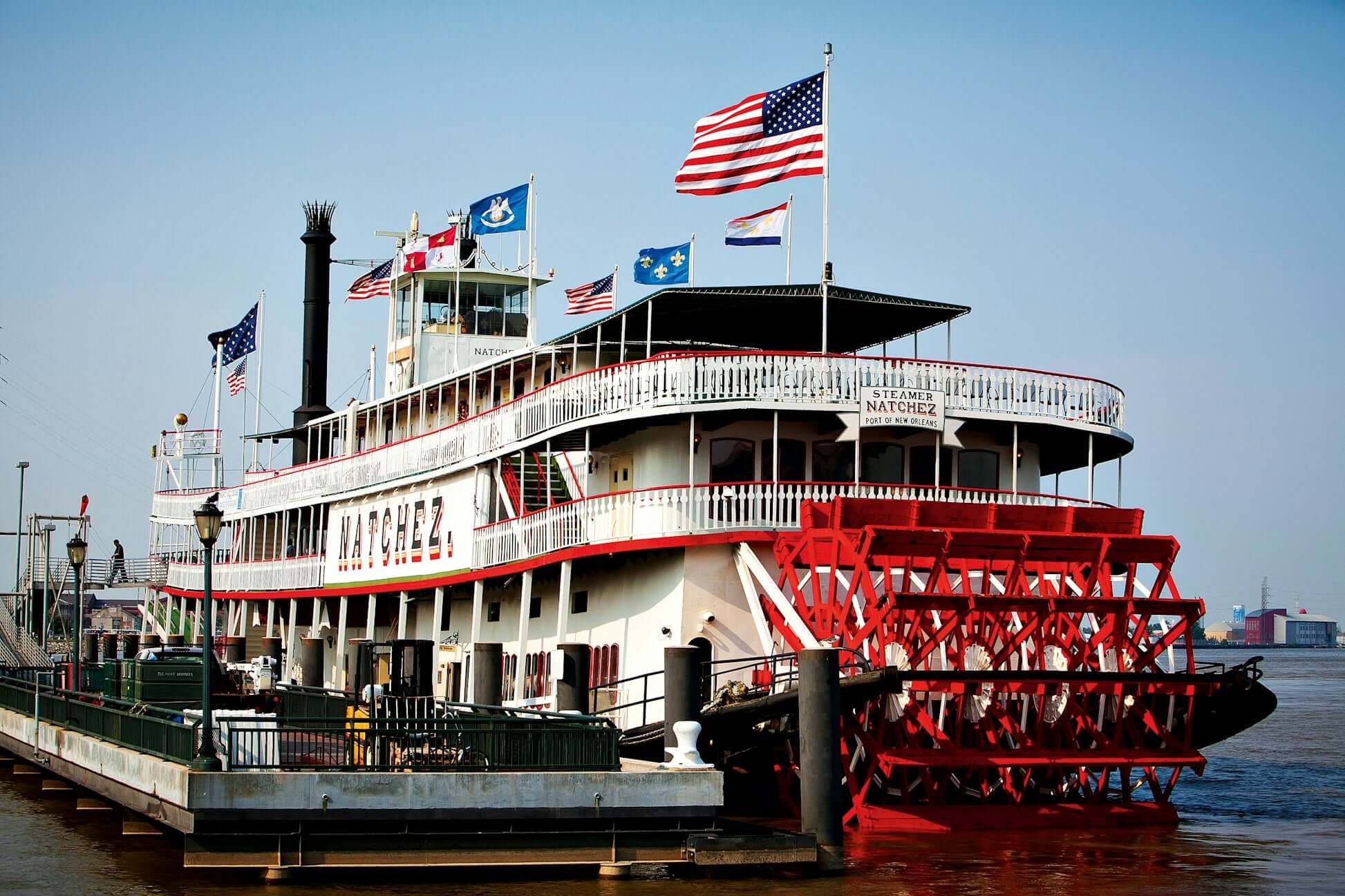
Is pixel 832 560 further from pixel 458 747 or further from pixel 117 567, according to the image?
pixel 117 567

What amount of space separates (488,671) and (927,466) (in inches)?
245

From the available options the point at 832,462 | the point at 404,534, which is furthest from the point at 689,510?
the point at 404,534

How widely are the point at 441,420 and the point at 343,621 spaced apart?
12.9 feet

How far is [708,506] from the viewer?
20422 millimetres

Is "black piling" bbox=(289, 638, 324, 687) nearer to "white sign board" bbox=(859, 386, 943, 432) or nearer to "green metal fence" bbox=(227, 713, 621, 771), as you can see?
"white sign board" bbox=(859, 386, 943, 432)

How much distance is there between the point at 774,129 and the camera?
21859 mm

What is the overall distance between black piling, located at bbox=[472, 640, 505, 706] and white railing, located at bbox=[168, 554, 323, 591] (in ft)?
41.2

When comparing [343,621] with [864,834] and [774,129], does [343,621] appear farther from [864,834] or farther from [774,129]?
[864,834]

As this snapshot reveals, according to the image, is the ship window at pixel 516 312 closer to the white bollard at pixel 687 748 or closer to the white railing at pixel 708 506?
the white railing at pixel 708 506

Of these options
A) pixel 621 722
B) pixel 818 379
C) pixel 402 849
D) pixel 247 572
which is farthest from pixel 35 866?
pixel 247 572

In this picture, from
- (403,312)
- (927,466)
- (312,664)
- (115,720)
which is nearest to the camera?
(115,720)

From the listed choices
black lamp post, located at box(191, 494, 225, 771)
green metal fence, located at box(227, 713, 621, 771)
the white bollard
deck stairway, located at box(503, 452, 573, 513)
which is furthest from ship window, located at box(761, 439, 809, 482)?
green metal fence, located at box(227, 713, 621, 771)

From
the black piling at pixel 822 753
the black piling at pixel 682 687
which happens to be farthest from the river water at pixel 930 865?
the black piling at pixel 682 687

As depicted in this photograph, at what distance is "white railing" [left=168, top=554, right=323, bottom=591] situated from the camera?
107ft
